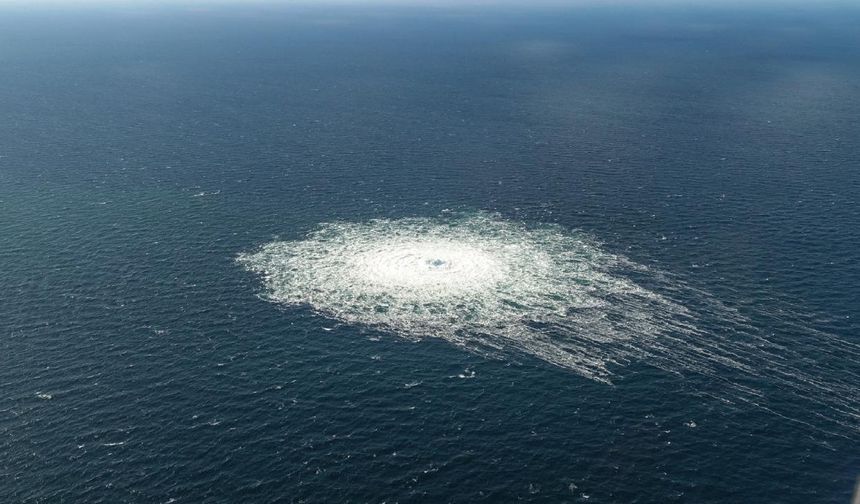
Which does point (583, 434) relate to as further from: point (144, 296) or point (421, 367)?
point (144, 296)

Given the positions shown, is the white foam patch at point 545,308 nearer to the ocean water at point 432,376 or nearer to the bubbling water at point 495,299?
the bubbling water at point 495,299

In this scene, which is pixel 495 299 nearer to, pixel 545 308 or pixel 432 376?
pixel 545 308

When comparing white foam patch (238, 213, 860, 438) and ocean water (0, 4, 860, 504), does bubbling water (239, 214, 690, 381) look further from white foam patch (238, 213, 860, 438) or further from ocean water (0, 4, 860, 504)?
ocean water (0, 4, 860, 504)

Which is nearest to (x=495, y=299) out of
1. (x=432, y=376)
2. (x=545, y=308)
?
(x=545, y=308)

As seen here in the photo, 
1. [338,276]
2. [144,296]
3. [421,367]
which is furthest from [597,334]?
[144,296]

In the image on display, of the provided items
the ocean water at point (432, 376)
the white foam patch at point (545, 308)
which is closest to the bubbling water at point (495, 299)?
the white foam patch at point (545, 308)

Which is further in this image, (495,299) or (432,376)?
(495,299)

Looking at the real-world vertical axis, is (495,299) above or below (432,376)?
above

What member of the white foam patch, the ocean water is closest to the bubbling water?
the white foam patch
